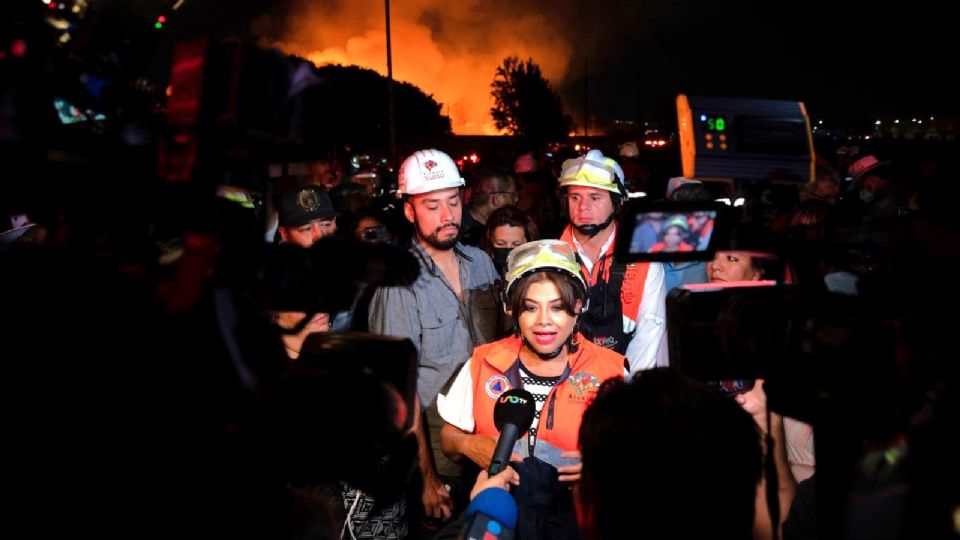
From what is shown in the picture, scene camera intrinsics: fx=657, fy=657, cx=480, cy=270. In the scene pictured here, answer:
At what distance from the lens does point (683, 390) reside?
1.83 m

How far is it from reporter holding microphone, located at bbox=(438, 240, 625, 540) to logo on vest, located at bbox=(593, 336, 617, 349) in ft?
2.24

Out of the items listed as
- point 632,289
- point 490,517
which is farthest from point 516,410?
point 632,289

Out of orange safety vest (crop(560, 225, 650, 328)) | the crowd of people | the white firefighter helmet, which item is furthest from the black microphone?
the white firefighter helmet

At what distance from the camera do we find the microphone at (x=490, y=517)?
2174mm

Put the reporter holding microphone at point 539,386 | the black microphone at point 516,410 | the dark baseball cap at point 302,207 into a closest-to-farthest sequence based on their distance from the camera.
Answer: the black microphone at point 516,410 < the reporter holding microphone at point 539,386 < the dark baseball cap at point 302,207

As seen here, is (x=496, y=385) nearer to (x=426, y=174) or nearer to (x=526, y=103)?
(x=426, y=174)

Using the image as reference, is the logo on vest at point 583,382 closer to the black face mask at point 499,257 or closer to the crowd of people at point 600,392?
the crowd of people at point 600,392

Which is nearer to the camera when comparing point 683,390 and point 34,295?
point 34,295

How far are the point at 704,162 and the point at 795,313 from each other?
535 mm

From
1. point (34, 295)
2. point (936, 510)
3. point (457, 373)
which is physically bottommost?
point (457, 373)

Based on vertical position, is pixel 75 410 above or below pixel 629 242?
below

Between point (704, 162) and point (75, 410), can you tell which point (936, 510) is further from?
point (75, 410)

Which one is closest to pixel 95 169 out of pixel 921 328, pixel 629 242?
pixel 629 242

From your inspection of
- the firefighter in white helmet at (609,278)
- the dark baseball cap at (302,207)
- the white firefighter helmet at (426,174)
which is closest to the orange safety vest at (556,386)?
the firefighter in white helmet at (609,278)
